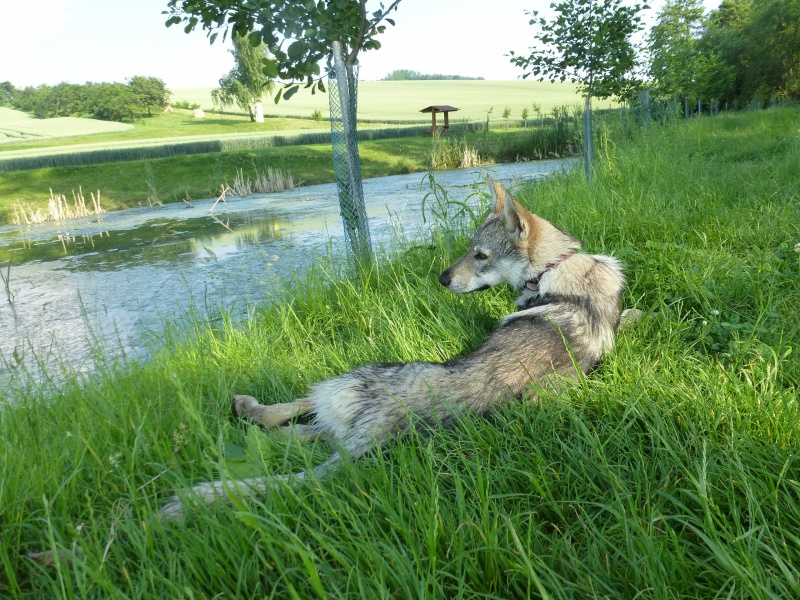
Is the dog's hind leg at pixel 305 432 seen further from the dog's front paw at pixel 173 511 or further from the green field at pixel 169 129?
the green field at pixel 169 129

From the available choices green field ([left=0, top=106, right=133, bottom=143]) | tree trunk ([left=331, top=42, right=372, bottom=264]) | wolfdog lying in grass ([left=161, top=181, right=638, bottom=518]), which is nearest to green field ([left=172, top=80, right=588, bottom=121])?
green field ([left=0, top=106, right=133, bottom=143])

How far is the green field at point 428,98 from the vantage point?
45.0m

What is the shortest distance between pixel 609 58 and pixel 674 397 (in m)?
7.84

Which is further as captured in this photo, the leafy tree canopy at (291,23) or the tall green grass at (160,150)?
the tall green grass at (160,150)

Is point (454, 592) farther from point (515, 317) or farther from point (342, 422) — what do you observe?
point (515, 317)

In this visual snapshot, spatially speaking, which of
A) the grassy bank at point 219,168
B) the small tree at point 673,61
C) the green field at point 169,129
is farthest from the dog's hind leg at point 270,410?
the green field at point 169,129

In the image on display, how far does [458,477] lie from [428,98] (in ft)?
193

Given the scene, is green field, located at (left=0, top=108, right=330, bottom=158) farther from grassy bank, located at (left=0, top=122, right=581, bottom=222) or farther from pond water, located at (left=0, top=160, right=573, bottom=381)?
pond water, located at (left=0, top=160, right=573, bottom=381)

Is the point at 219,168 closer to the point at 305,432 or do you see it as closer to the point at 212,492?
the point at 305,432

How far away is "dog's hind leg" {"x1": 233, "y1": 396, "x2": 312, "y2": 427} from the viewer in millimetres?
2490

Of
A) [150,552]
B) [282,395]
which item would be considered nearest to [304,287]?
[282,395]

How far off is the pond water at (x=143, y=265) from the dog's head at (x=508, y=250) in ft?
5.91

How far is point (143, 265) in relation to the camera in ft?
24.6

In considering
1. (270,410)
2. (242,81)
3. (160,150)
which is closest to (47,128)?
(242,81)
